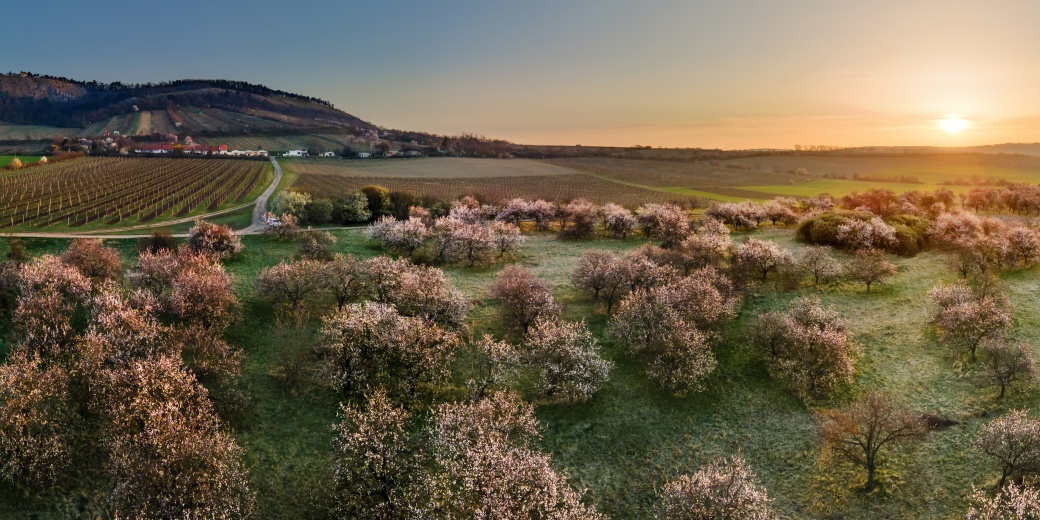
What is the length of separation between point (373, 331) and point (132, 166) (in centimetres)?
15546

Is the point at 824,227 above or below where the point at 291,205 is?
below

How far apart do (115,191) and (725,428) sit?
12991cm

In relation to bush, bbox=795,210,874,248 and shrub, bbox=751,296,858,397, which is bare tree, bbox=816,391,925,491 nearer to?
shrub, bbox=751,296,858,397

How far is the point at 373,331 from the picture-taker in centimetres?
3988

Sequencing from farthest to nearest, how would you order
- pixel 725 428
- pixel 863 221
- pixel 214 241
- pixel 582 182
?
pixel 582 182, pixel 863 221, pixel 214 241, pixel 725 428

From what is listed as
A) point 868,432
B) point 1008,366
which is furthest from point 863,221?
point 868,432

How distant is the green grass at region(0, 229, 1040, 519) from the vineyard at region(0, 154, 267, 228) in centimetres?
5732

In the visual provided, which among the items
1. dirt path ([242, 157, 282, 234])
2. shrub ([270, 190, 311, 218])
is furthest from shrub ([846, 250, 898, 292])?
dirt path ([242, 157, 282, 234])

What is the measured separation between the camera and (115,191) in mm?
110562

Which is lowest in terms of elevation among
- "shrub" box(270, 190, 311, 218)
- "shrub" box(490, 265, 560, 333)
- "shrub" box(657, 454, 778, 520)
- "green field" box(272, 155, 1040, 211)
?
"shrub" box(657, 454, 778, 520)

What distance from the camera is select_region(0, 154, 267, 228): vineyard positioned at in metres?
89.2

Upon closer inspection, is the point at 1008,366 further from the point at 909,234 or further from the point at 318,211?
the point at 318,211

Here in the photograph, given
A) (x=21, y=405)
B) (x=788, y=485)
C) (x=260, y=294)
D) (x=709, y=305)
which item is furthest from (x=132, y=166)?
(x=788, y=485)

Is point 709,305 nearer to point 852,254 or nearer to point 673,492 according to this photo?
point 673,492
